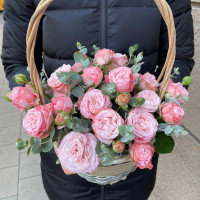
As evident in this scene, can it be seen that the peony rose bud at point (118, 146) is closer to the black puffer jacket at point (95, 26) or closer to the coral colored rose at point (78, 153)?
the coral colored rose at point (78, 153)

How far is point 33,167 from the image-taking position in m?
2.42

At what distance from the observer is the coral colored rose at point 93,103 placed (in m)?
0.53

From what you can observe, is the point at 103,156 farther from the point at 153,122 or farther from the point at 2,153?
the point at 2,153

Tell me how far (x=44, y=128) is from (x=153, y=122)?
0.91 ft

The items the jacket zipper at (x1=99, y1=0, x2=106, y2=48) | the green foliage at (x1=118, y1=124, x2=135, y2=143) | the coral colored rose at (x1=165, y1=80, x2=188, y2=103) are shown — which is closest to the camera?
the green foliage at (x1=118, y1=124, x2=135, y2=143)

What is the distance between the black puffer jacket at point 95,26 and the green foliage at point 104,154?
0.47m

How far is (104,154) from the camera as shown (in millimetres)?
534

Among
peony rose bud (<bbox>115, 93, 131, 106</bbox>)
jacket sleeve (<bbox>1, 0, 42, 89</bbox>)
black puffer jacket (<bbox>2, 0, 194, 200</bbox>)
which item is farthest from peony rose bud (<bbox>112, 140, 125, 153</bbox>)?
jacket sleeve (<bbox>1, 0, 42, 89</bbox>)

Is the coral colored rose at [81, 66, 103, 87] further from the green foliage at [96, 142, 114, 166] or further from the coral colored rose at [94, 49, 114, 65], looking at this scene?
the green foliage at [96, 142, 114, 166]

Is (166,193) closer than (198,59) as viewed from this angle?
No

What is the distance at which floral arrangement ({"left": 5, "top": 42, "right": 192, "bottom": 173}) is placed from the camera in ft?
1.72

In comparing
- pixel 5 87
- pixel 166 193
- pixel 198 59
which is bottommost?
pixel 5 87

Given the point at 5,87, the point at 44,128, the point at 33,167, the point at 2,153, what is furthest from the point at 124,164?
the point at 5,87

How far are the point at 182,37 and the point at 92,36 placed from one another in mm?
425
